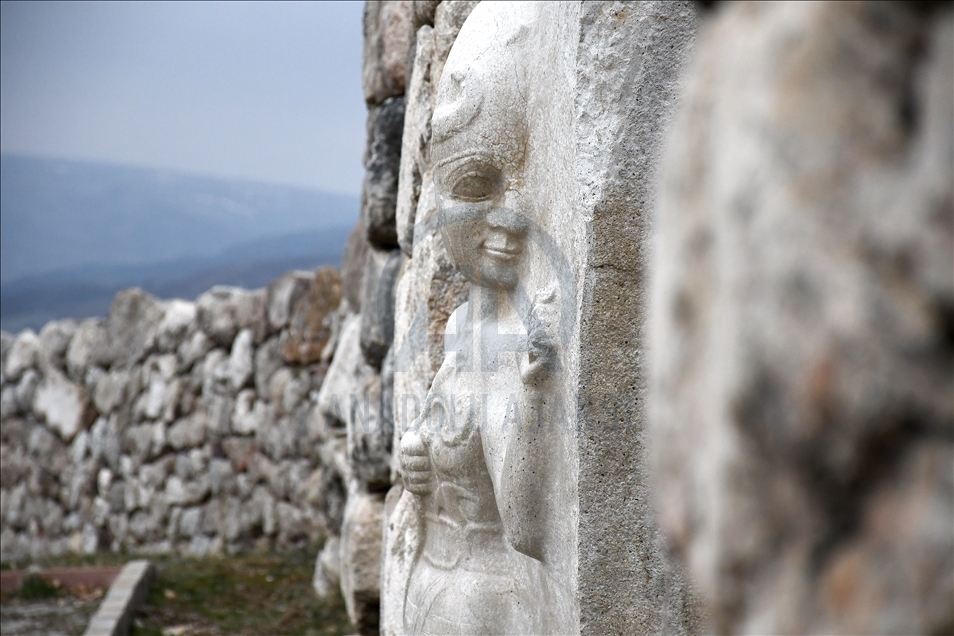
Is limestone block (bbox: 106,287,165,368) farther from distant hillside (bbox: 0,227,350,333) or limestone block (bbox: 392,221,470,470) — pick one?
limestone block (bbox: 392,221,470,470)

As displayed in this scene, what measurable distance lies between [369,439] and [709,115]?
2.79m

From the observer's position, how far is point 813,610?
1.46ft

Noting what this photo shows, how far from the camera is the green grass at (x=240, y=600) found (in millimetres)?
3859

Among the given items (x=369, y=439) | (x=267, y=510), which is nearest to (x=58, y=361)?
(x=267, y=510)

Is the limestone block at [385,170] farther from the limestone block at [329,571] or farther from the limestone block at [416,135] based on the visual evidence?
the limestone block at [329,571]

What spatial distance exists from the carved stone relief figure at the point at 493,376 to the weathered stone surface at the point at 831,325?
84 centimetres

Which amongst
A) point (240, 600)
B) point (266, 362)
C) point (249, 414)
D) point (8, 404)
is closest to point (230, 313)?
point (266, 362)

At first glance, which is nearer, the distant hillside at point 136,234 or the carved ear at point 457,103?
the carved ear at point 457,103

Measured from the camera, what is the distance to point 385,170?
120 inches

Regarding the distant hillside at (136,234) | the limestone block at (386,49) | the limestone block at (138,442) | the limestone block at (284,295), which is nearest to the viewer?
the limestone block at (386,49)

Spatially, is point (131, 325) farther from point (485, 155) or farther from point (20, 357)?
point (485, 155)

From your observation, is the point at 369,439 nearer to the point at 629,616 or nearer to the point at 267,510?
the point at 629,616

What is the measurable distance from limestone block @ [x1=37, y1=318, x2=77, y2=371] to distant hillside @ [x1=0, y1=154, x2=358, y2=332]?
4668mm

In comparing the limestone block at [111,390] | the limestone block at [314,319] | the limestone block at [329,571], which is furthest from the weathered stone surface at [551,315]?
the limestone block at [111,390]
